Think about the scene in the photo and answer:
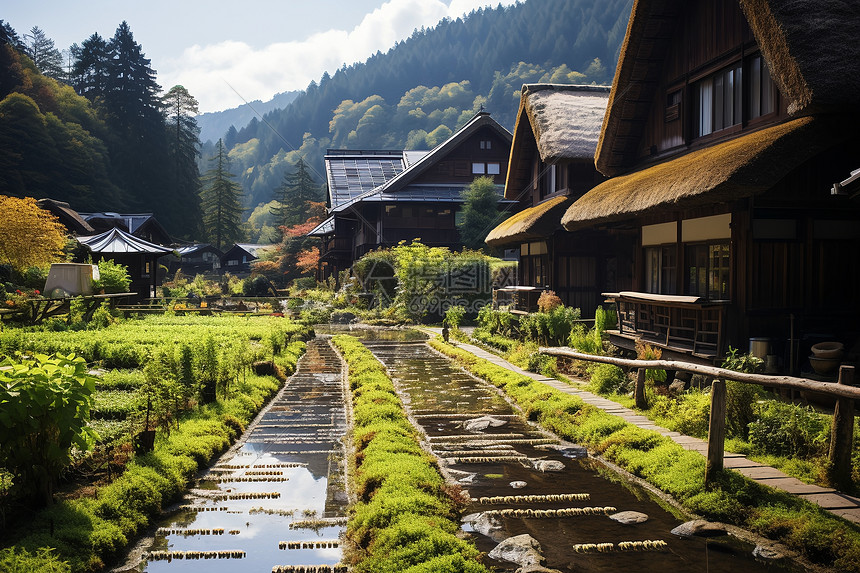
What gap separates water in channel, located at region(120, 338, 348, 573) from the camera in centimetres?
635

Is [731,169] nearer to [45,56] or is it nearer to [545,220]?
[545,220]

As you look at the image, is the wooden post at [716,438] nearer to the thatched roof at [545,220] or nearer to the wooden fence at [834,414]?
the wooden fence at [834,414]

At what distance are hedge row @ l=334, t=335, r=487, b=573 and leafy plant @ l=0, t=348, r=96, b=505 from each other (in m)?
3.04

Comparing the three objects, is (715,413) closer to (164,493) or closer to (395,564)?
(395,564)

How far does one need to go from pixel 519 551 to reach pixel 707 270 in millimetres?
9416

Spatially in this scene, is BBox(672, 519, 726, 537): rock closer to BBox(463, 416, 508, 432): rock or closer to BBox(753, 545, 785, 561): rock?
BBox(753, 545, 785, 561): rock

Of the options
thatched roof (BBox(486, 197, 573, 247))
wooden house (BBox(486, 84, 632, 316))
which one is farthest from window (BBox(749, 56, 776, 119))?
thatched roof (BBox(486, 197, 573, 247))

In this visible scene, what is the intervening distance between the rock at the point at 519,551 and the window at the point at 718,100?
1070 cm

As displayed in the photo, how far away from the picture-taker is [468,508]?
24.6 feet

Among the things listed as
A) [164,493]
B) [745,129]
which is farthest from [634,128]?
[164,493]

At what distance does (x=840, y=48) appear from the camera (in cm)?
1058

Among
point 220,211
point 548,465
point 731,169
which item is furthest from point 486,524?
point 220,211

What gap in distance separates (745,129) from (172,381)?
38.4ft

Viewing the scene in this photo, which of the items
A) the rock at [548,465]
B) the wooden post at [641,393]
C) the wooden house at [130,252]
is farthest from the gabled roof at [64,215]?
the rock at [548,465]
